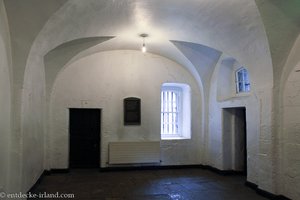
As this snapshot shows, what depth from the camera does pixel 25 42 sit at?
A: 398cm

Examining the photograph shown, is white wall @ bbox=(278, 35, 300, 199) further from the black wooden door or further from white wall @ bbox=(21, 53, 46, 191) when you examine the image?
the black wooden door

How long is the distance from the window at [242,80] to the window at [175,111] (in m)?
1.62

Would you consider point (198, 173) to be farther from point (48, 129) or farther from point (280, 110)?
point (48, 129)

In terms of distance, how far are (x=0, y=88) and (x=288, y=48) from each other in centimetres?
456

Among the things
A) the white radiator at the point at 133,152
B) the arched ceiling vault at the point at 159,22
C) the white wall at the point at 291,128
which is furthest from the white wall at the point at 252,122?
the white radiator at the point at 133,152

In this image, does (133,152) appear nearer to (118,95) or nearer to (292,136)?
(118,95)

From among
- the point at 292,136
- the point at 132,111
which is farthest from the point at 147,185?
the point at 292,136

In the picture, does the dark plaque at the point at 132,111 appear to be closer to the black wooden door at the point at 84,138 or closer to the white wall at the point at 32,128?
the black wooden door at the point at 84,138

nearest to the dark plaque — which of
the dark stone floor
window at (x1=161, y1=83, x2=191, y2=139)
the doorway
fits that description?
window at (x1=161, y1=83, x2=191, y2=139)

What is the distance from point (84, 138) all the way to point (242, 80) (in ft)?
14.7

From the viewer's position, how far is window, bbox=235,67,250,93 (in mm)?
6576

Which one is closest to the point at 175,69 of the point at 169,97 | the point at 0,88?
the point at 169,97

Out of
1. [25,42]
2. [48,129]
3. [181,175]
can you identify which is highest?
[25,42]

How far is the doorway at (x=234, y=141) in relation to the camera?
7008mm
